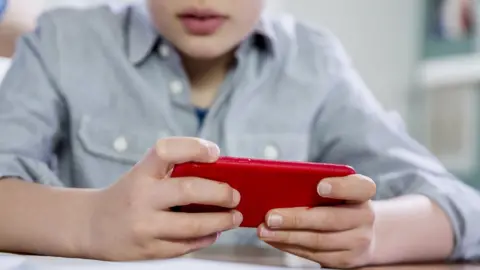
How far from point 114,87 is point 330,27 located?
1.18 m

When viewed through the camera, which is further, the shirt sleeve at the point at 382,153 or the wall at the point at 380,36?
the wall at the point at 380,36

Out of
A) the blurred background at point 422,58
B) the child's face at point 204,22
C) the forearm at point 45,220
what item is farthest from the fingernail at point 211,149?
the blurred background at point 422,58

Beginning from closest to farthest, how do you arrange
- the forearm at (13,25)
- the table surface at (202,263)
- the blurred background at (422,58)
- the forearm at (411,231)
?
the table surface at (202,263) → the forearm at (411,231) → the forearm at (13,25) → the blurred background at (422,58)

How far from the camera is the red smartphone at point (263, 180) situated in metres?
0.43

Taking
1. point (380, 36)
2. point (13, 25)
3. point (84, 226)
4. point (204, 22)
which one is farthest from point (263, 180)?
point (380, 36)

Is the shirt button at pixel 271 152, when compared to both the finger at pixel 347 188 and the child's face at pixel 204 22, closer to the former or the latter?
the child's face at pixel 204 22

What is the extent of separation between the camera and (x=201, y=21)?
2.03 ft

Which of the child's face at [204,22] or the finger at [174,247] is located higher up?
the child's face at [204,22]

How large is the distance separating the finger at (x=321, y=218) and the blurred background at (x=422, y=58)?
1.28 m

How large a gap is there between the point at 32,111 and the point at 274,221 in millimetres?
283

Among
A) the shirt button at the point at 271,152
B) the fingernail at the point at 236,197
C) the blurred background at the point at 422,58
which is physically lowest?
the blurred background at the point at 422,58

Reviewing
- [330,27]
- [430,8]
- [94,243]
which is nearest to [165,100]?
[94,243]

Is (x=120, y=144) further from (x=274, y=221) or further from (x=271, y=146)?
(x=274, y=221)

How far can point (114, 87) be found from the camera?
26.7 inches
